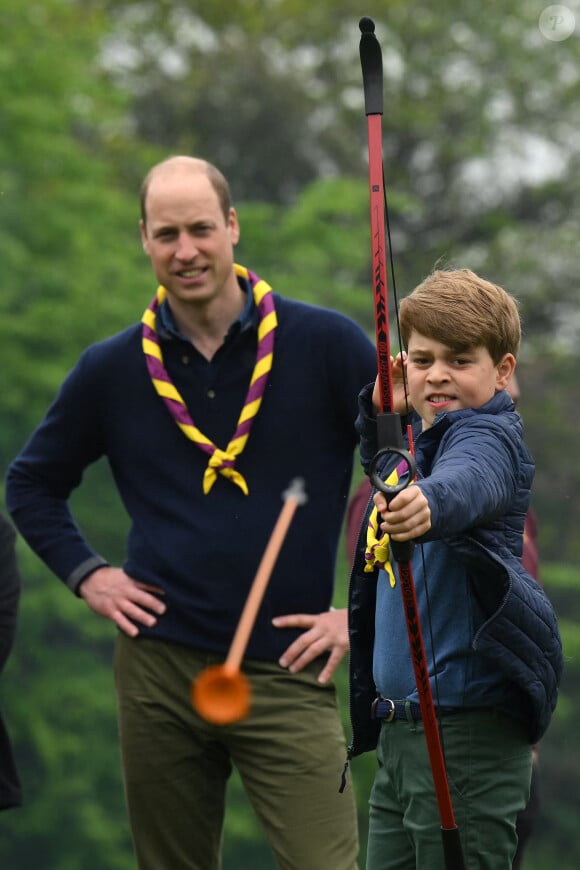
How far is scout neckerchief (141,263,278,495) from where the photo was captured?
14.8 feet

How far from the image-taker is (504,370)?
3.55m

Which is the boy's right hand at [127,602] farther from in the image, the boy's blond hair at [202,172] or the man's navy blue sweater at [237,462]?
the boy's blond hair at [202,172]

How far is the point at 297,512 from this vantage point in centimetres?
453

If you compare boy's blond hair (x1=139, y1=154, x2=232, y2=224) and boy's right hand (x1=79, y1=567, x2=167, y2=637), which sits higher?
boy's blond hair (x1=139, y1=154, x2=232, y2=224)

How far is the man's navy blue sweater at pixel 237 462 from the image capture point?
450 cm

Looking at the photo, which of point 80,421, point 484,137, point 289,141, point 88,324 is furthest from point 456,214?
point 80,421

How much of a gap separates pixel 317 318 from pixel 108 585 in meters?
0.95

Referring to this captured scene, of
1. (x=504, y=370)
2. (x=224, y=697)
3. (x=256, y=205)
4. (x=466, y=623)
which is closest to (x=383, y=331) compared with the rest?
(x=504, y=370)

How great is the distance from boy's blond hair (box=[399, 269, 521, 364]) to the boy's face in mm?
19

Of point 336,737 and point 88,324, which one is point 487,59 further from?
point 336,737

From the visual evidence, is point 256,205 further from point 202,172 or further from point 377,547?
point 377,547

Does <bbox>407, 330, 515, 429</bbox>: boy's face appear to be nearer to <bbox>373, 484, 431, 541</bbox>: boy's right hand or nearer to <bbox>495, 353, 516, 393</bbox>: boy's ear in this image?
<bbox>495, 353, 516, 393</bbox>: boy's ear

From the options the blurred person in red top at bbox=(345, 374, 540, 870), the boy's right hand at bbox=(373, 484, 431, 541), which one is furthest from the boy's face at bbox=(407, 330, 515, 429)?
the blurred person in red top at bbox=(345, 374, 540, 870)

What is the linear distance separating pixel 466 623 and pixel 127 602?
147 centimetres
